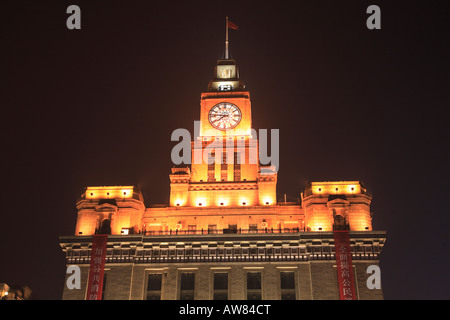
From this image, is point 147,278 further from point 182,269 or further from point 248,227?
point 248,227

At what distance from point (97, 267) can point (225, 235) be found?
57.1 feet

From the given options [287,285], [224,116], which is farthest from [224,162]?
[287,285]

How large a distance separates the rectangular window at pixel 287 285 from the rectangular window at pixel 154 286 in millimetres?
16008

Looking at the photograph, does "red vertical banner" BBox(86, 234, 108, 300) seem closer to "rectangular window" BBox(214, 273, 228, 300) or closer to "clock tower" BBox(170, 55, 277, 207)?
"clock tower" BBox(170, 55, 277, 207)

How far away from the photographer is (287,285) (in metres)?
76.4

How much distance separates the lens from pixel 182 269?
77688 millimetres

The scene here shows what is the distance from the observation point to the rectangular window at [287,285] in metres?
75.6

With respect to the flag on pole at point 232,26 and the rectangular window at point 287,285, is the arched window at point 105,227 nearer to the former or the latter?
the rectangular window at point 287,285

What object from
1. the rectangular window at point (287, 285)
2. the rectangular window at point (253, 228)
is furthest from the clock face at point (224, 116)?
the rectangular window at point (287, 285)

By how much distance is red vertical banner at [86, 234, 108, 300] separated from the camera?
2963 inches

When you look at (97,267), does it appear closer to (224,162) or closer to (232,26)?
(224,162)

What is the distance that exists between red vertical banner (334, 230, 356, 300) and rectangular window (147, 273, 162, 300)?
23325 millimetres
